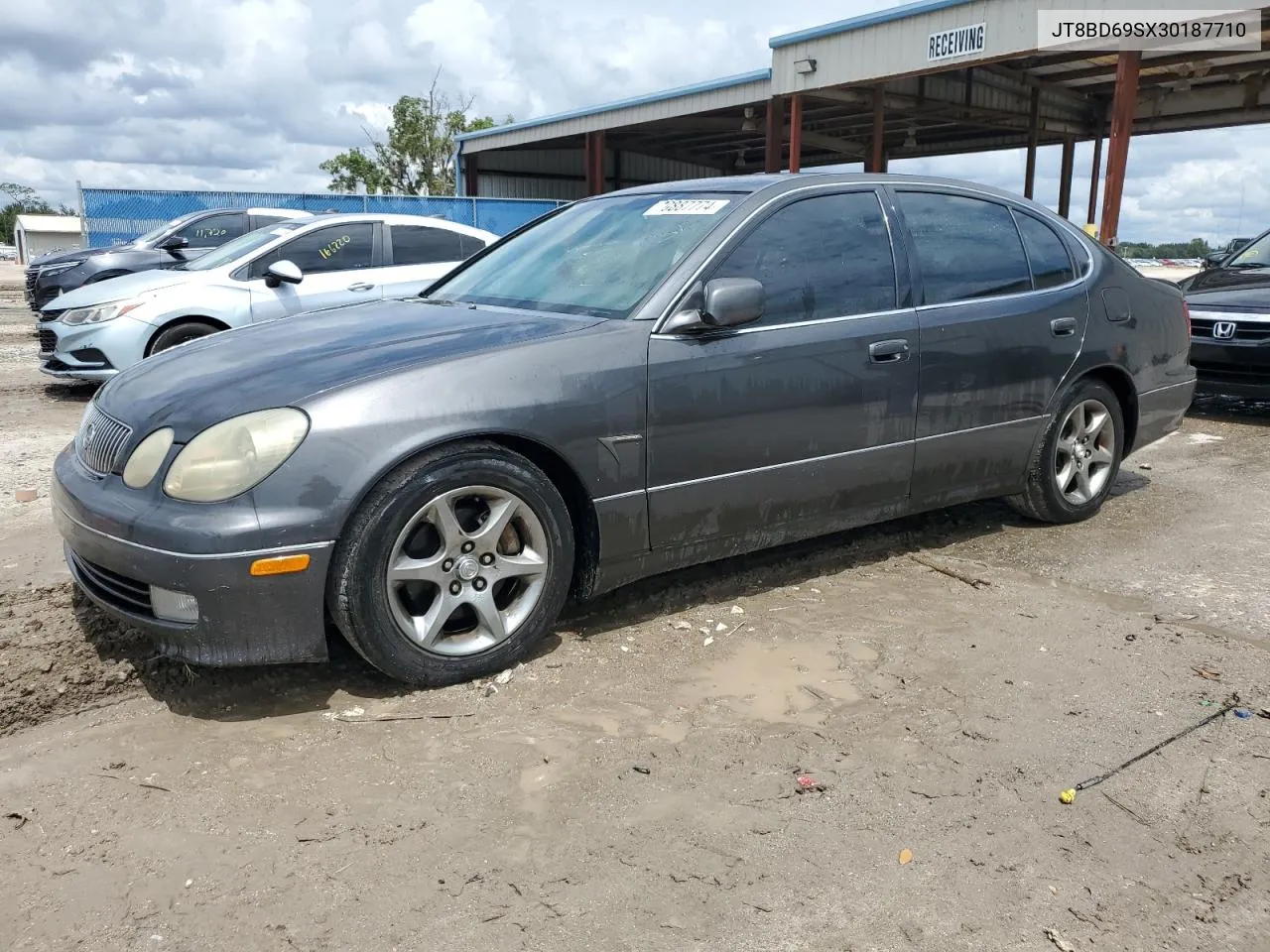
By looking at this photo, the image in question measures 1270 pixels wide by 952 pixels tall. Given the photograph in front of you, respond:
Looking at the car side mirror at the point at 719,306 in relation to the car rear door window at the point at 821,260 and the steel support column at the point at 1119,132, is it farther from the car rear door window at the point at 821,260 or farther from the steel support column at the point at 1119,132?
the steel support column at the point at 1119,132

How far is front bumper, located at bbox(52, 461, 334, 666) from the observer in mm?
2807

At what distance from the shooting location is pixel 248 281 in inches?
320

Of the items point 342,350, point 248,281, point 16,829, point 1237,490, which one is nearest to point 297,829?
point 16,829

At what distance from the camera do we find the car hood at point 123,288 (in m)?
8.09

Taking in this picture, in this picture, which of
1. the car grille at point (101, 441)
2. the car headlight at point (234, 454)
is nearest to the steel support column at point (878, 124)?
the car grille at point (101, 441)

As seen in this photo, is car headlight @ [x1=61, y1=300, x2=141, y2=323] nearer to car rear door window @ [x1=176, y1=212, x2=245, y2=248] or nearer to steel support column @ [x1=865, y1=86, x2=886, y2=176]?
car rear door window @ [x1=176, y1=212, x2=245, y2=248]

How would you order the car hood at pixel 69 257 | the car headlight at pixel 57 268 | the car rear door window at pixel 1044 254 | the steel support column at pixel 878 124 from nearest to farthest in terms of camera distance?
the car rear door window at pixel 1044 254, the car headlight at pixel 57 268, the car hood at pixel 69 257, the steel support column at pixel 878 124

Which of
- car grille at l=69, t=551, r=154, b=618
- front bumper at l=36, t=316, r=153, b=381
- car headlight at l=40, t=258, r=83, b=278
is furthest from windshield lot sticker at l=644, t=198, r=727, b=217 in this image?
car headlight at l=40, t=258, r=83, b=278

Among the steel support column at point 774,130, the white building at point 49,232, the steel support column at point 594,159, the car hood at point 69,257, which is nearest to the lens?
the car hood at point 69,257

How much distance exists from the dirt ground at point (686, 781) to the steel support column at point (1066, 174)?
23736mm

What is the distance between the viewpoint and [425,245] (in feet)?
28.3

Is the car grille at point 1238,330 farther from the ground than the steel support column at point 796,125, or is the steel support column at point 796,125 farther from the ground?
the steel support column at point 796,125

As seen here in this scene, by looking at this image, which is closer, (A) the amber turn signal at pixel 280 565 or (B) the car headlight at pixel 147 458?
(A) the amber turn signal at pixel 280 565

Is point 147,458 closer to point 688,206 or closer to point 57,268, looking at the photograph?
point 688,206
